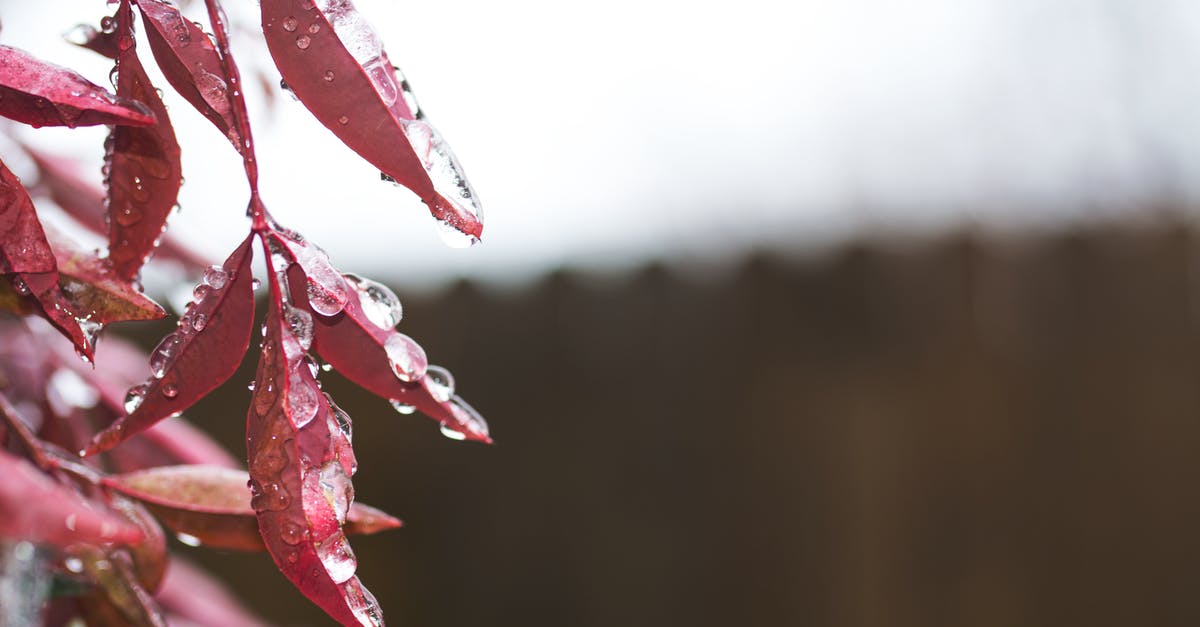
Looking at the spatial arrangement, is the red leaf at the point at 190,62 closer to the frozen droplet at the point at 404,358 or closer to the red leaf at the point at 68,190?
the frozen droplet at the point at 404,358

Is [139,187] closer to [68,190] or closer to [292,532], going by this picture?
[292,532]

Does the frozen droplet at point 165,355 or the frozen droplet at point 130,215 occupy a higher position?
the frozen droplet at point 130,215

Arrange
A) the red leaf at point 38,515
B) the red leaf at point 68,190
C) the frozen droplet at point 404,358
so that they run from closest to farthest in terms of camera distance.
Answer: the red leaf at point 38,515 → the frozen droplet at point 404,358 → the red leaf at point 68,190

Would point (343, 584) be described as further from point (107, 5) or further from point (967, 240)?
point (967, 240)

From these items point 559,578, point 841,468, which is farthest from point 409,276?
point 841,468

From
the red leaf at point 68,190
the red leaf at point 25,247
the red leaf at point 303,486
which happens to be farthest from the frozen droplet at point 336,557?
the red leaf at point 68,190

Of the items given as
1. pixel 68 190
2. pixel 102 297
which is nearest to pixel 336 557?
pixel 102 297

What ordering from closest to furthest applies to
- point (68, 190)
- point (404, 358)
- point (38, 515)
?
point (38, 515), point (404, 358), point (68, 190)
